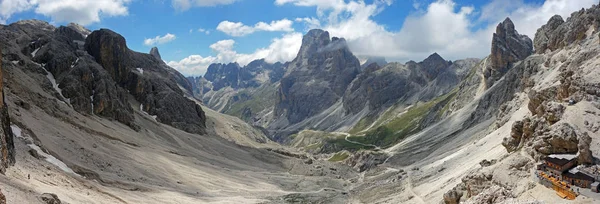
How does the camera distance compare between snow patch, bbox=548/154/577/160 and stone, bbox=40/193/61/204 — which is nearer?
snow patch, bbox=548/154/577/160

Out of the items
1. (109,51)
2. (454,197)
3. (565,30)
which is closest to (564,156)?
(454,197)

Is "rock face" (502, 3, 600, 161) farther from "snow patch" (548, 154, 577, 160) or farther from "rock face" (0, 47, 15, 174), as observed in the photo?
"rock face" (0, 47, 15, 174)

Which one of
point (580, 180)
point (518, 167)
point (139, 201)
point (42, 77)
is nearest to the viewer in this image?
point (580, 180)

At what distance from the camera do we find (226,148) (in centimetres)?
16038

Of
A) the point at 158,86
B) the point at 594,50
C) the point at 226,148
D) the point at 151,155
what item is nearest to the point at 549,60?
the point at 594,50

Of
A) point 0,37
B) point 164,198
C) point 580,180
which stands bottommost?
point 164,198

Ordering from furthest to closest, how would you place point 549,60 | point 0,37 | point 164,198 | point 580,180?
point 549,60, point 0,37, point 164,198, point 580,180

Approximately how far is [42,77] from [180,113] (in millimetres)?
63145

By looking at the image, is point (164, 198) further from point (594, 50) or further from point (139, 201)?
point (594, 50)

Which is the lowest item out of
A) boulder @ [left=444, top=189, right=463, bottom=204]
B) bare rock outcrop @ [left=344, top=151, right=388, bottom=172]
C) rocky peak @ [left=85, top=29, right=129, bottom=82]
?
bare rock outcrop @ [left=344, top=151, right=388, bottom=172]

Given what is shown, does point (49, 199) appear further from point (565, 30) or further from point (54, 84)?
point (565, 30)

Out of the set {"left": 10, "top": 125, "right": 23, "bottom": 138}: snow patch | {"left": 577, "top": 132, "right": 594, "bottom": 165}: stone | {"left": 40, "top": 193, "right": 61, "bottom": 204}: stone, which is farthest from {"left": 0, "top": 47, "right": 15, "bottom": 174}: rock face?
{"left": 577, "top": 132, "right": 594, "bottom": 165}: stone

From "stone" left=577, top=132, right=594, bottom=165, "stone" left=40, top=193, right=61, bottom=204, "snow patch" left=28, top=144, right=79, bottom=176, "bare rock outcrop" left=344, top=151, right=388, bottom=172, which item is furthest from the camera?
"bare rock outcrop" left=344, top=151, right=388, bottom=172

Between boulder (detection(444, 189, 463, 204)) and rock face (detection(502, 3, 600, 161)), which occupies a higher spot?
rock face (detection(502, 3, 600, 161))
